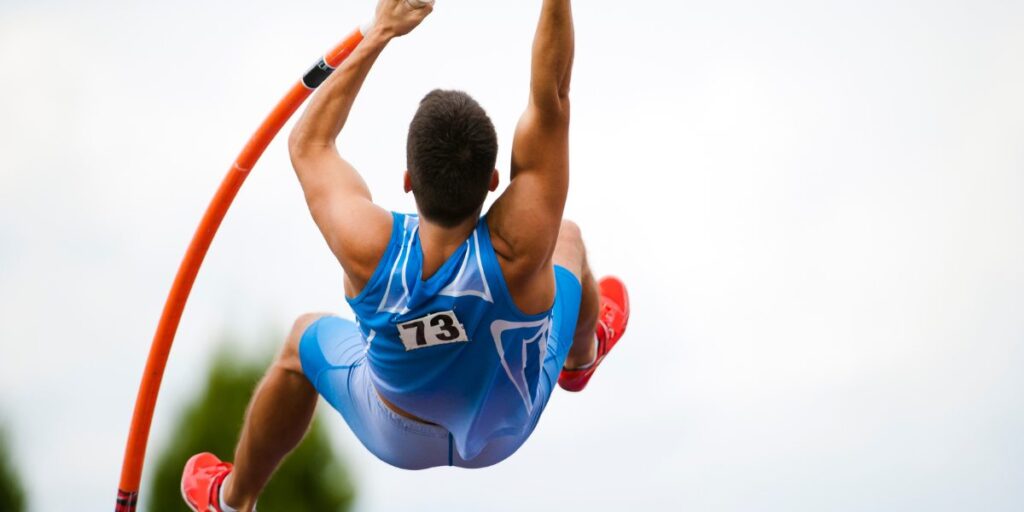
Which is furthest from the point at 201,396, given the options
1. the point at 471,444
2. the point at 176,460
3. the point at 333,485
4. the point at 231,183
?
the point at 471,444

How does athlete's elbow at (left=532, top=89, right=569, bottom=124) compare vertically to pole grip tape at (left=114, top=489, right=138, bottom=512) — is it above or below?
above

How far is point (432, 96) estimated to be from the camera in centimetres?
491

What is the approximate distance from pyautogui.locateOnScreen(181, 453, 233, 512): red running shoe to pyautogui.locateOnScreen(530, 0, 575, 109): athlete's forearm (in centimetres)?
325

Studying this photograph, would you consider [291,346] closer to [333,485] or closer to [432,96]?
[432,96]

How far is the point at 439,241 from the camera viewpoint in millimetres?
4949

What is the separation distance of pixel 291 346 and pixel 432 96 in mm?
1782

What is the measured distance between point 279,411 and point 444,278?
1608 millimetres

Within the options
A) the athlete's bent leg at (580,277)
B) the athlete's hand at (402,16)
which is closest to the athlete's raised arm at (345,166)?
the athlete's hand at (402,16)

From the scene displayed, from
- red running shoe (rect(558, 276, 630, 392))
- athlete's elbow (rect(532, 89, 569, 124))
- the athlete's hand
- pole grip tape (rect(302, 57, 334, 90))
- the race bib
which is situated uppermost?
the athlete's hand

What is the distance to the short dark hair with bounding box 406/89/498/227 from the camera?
4.77 meters

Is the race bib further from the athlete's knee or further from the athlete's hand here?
the athlete's hand

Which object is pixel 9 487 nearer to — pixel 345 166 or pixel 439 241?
pixel 345 166

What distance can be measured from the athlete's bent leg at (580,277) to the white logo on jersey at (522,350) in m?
0.75

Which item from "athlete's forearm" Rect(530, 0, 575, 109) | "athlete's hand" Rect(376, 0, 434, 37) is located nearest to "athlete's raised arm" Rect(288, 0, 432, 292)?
"athlete's hand" Rect(376, 0, 434, 37)
